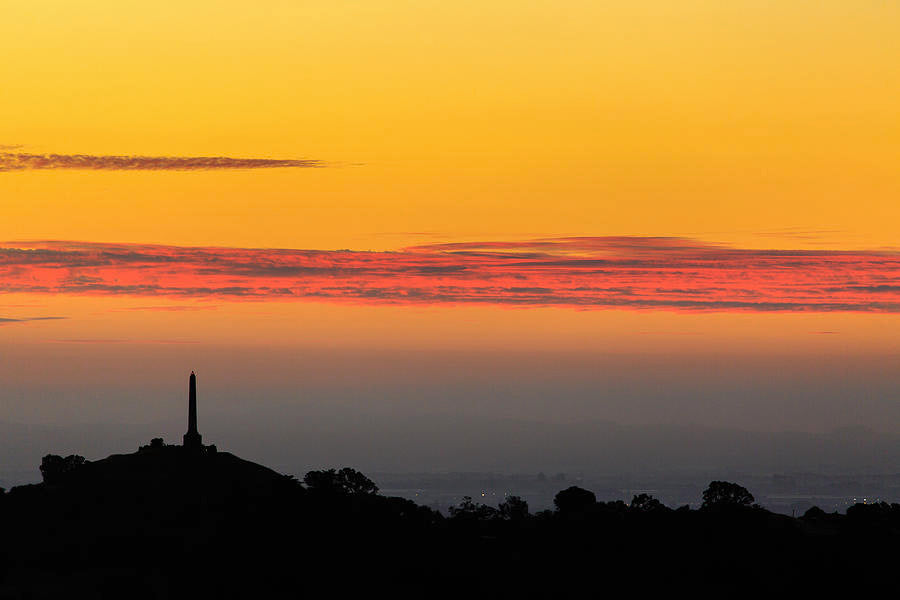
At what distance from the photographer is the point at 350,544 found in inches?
5369

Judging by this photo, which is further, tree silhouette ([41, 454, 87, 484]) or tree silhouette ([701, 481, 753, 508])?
tree silhouette ([701, 481, 753, 508])

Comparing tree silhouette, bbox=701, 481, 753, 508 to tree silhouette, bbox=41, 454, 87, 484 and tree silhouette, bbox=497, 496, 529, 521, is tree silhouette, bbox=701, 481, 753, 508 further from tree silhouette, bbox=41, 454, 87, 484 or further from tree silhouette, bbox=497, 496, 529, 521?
tree silhouette, bbox=41, 454, 87, 484

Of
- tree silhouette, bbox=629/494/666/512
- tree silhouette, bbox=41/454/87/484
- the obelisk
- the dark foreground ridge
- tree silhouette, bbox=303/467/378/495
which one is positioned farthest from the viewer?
tree silhouette, bbox=41/454/87/484

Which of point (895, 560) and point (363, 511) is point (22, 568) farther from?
point (895, 560)

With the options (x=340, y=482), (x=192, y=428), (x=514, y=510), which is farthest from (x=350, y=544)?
(x=514, y=510)

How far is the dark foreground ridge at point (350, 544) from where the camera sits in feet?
412

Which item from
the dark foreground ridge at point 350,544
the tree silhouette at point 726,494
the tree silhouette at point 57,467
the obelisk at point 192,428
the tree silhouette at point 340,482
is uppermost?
the obelisk at point 192,428

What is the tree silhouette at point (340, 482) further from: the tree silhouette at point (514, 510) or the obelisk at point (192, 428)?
the tree silhouette at point (514, 510)

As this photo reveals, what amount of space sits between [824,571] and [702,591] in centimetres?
1116

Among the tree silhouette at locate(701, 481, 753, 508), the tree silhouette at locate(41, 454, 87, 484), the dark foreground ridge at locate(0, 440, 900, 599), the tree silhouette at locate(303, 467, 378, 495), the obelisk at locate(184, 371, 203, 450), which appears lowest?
the dark foreground ridge at locate(0, 440, 900, 599)

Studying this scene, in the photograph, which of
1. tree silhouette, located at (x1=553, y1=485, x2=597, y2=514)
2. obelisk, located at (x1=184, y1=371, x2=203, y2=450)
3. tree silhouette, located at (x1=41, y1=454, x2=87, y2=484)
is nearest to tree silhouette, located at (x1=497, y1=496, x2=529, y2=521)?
tree silhouette, located at (x1=553, y1=485, x2=597, y2=514)

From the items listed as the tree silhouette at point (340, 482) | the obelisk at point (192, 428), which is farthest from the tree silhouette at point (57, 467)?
the tree silhouette at point (340, 482)

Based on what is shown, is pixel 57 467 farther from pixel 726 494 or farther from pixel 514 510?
pixel 726 494

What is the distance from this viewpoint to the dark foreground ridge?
4941 inches
